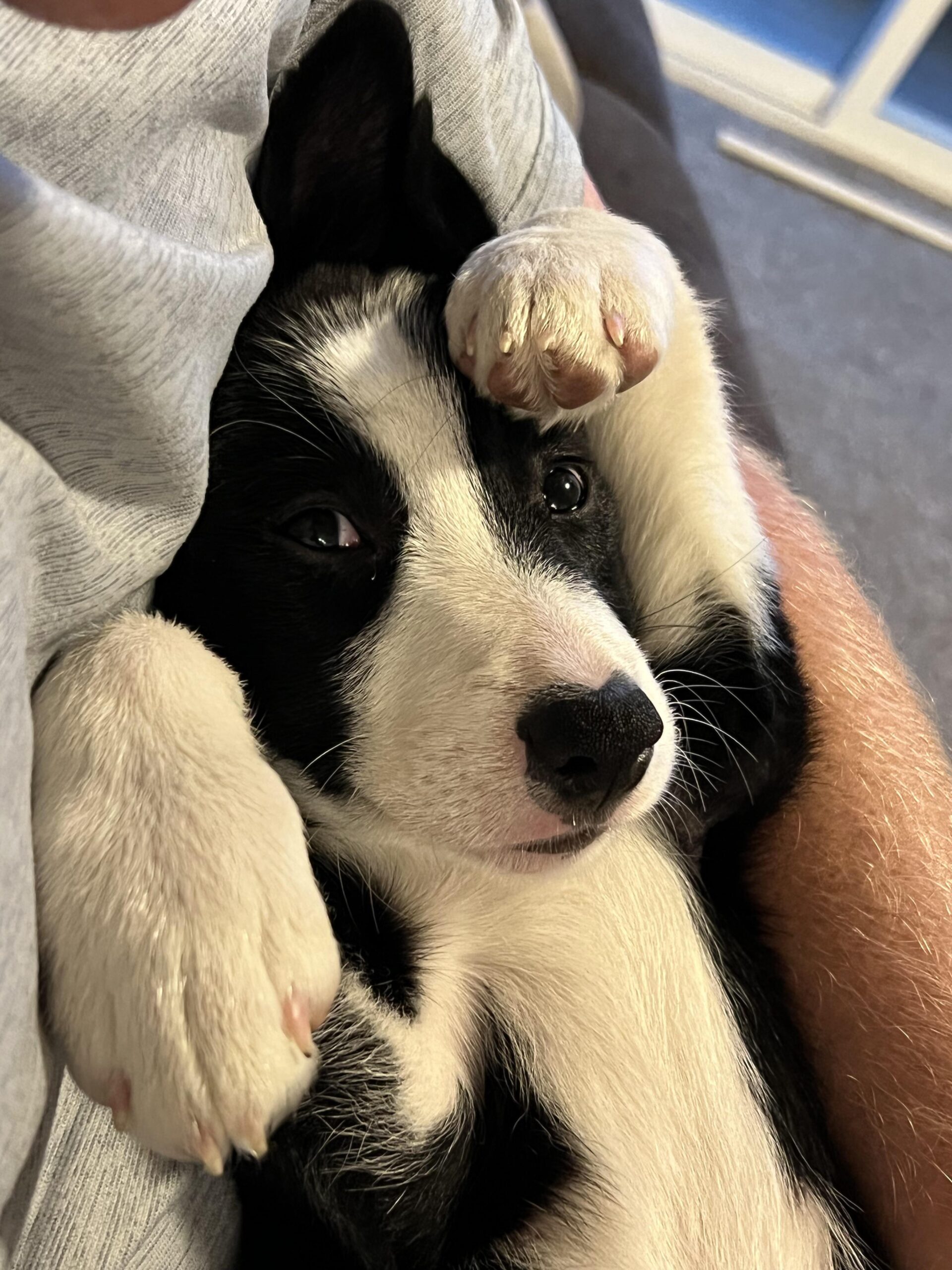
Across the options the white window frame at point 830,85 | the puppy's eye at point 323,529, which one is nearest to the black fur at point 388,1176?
the puppy's eye at point 323,529

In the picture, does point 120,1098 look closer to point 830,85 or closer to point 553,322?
point 553,322

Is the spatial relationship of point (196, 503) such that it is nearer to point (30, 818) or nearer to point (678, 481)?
point (30, 818)

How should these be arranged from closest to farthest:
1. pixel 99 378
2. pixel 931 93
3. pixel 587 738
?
pixel 99 378 → pixel 587 738 → pixel 931 93

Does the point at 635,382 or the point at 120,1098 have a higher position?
the point at 635,382

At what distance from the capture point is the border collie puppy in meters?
0.73

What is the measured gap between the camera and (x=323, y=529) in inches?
32.8

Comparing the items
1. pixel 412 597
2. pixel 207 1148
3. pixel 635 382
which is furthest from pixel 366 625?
pixel 207 1148

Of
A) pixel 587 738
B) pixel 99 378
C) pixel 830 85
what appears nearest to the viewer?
pixel 99 378

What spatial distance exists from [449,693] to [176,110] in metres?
0.42

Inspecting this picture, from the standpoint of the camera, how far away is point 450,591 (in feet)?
2.63

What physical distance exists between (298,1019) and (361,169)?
0.71 metres

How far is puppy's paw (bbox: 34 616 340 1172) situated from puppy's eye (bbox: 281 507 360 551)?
19 centimetres

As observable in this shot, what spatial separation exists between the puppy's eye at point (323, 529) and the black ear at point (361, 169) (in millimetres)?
251

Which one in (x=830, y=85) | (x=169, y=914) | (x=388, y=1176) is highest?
(x=169, y=914)
